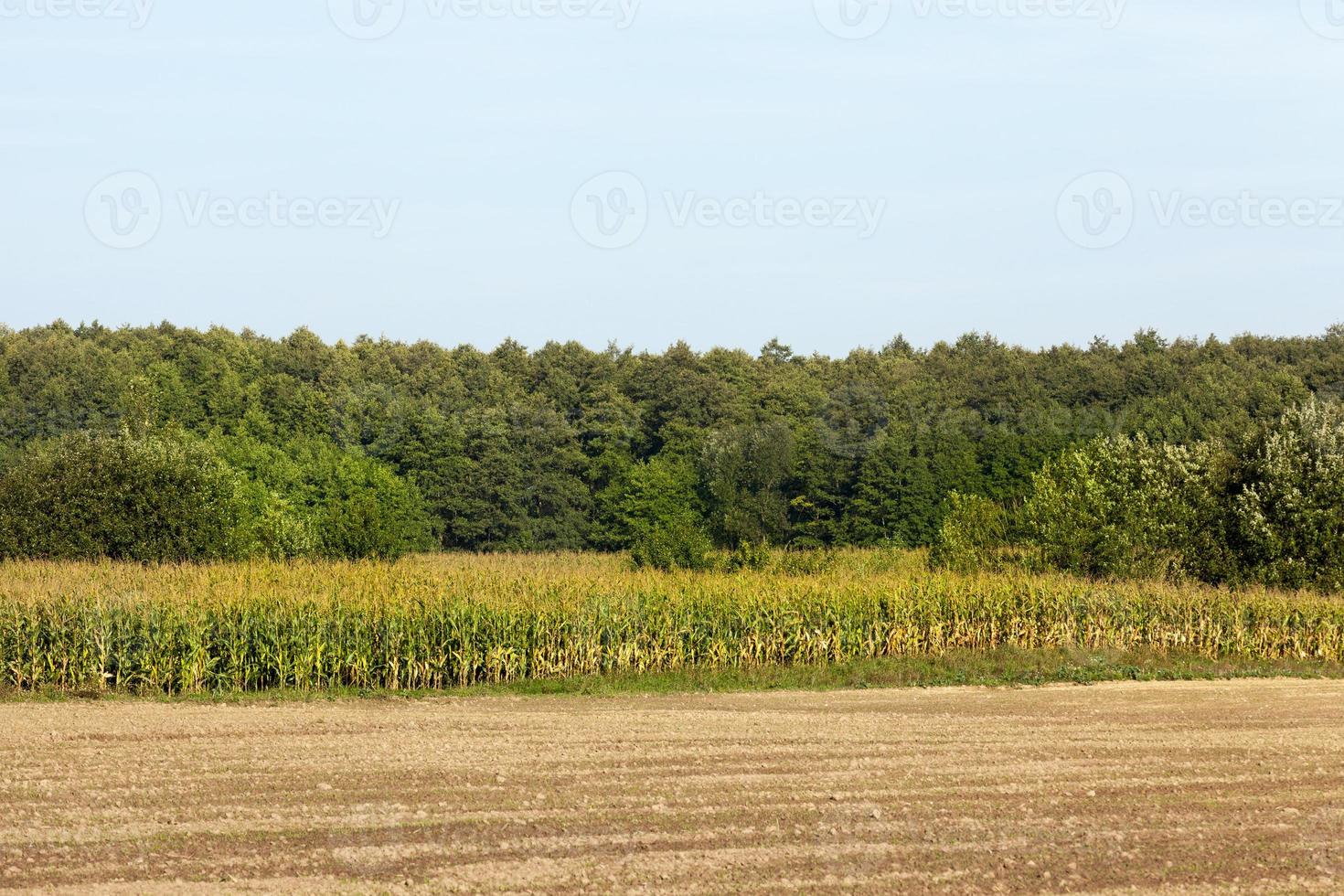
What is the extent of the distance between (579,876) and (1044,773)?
6.75 metres

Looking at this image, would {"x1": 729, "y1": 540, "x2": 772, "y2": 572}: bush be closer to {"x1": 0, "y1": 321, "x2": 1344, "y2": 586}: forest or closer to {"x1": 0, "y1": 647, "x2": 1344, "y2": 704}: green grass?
{"x1": 0, "y1": 647, "x2": 1344, "y2": 704}: green grass

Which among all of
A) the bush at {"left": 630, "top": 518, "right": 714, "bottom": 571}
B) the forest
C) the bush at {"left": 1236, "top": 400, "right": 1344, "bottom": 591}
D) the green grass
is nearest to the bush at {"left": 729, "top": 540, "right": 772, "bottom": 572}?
the bush at {"left": 630, "top": 518, "right": 714, "bottom": 571}

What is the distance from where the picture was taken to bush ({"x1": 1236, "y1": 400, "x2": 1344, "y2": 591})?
37500mm

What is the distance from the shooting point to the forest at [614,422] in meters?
77.2

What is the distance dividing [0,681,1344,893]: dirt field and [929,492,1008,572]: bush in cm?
1912

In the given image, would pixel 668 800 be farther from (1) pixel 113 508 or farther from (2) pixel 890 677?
(1) pixel 113 508

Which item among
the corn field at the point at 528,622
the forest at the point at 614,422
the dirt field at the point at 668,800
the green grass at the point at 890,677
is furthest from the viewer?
the forest at the point at 614,422

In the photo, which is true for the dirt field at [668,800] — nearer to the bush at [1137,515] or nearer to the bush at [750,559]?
the bush at [1137,515]

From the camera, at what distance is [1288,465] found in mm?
39281

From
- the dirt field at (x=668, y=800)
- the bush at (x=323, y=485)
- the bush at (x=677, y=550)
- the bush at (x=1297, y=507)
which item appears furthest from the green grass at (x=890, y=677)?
the bush at (x=323, y=485)

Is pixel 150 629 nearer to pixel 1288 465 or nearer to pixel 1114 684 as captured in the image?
pixel 1114 684

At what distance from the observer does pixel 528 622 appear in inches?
993

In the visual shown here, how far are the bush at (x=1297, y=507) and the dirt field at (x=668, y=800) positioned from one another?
1818 centimetres

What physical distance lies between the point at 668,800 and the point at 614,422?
3090 inches
